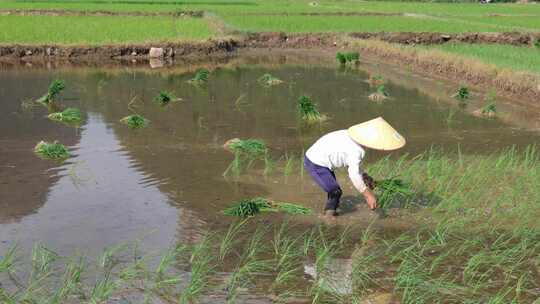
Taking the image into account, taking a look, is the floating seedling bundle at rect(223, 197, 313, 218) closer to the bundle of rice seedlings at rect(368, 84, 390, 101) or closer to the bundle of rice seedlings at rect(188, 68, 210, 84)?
the bundle of rice seedlings at rect(368, 84, 390, 101)

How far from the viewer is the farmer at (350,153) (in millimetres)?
5176

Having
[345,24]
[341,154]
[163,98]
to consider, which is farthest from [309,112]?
[345,24]

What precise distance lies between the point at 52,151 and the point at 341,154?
3.79m

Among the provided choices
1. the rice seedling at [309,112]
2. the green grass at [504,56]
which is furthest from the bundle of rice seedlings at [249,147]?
the green grass at [504,56]

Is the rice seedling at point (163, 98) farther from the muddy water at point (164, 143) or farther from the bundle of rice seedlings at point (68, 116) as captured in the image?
the bundle of rice seedlings at point (68, 116)

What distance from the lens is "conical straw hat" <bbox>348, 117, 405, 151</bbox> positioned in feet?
16.9

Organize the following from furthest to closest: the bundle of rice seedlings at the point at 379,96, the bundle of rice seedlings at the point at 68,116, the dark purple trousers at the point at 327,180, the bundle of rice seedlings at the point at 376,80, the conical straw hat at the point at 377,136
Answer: the bundle of rice seedlings at the point at 376,80
the bundle of rice seedlings at the point at 379,96
the bundle of rice seedlings at the point at 68,116
the dark purple trousers at the point at 327,180
the conical straw hat at the point at 377,136

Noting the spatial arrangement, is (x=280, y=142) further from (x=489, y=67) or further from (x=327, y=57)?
(x=327, y=57)

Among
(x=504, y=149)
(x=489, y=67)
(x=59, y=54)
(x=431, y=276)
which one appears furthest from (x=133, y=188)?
(x=59, y=54)

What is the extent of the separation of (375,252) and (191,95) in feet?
25.0

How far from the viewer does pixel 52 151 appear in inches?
305

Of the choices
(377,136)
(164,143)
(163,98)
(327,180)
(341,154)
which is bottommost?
(164,143)

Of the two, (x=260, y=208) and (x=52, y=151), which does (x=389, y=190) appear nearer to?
(x=260, y=208)

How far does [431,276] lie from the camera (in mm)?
4566
